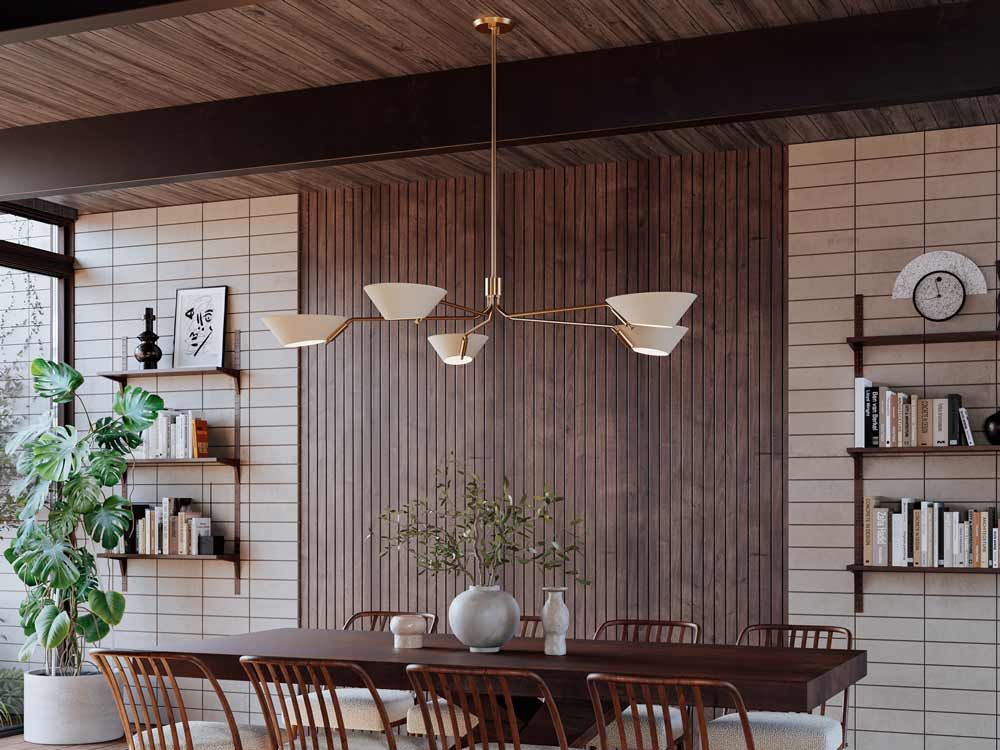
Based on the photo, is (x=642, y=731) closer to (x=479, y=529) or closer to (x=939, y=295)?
(x=479, y=529)

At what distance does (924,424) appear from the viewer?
17.2 feet

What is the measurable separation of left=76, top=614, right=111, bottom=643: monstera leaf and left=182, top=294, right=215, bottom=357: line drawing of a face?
1478 mm

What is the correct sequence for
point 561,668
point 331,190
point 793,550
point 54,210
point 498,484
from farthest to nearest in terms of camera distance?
point 54,210 < point 331,190 < point 498,484 < point 793,550 < point 561,668

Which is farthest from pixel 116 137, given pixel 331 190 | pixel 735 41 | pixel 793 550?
pixel 793 550

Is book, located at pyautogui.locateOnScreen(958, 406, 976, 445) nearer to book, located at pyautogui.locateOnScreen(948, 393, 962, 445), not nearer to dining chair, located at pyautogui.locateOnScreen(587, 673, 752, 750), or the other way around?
book, located at pyautogui.locateOnScreen(948, 393, 962, 445)

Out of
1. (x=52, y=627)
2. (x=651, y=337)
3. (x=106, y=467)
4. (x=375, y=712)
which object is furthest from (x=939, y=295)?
(x=52, y=627)

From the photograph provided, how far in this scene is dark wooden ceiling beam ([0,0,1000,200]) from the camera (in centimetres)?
399

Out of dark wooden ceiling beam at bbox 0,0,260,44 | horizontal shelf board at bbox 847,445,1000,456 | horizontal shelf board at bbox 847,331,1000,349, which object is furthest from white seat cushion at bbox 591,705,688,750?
dark wooden ceiling beam at bbox 0,0,260,44

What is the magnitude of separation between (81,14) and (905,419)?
3.62 metres

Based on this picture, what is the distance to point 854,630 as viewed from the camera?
18.0ft

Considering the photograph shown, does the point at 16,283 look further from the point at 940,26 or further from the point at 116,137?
the point at 940,26

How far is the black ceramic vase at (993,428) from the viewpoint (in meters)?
5.11

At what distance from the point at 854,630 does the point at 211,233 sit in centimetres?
391

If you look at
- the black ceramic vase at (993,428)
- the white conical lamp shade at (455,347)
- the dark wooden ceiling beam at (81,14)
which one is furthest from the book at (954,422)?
the dark wooden ceiling beam at (81,14)
